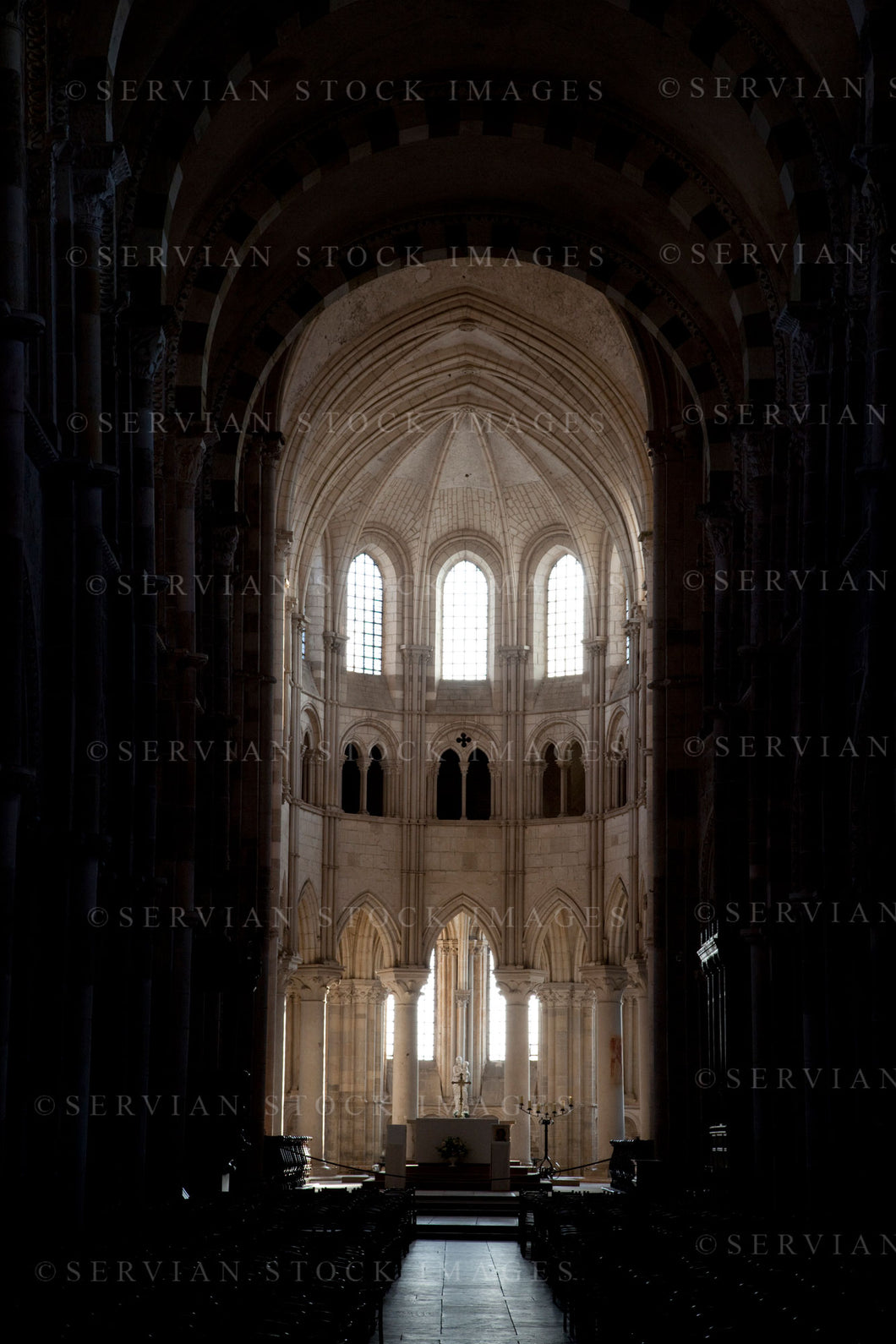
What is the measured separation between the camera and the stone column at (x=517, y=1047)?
4641 centimetres

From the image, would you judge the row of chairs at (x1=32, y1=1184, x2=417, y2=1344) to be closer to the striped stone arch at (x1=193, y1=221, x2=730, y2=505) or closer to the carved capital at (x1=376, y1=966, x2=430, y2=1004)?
the striped stone arch at (x1=193, y1=221, x2=730, y2=505)

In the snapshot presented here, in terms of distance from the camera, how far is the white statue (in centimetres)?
4594

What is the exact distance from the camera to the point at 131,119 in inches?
915

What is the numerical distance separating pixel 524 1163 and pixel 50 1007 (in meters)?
29.5

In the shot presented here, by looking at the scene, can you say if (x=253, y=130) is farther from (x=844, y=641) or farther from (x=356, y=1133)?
(x=356, y=1133)

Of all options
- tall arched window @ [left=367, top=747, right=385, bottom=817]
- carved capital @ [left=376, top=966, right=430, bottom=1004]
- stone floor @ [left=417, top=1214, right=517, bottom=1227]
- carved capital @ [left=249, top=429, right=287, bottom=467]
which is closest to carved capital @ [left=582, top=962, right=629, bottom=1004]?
carved capital @ [left=376, top=966, right=430, bottom=1004]

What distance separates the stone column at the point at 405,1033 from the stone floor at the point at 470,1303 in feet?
63.3

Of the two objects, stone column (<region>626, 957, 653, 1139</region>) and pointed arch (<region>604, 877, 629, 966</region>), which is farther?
pointed arch (<region>604, 877, 629, 966</region>)

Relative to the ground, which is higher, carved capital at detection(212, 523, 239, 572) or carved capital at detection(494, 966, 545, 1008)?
carved capital at detection(212, 523, 239, 572)

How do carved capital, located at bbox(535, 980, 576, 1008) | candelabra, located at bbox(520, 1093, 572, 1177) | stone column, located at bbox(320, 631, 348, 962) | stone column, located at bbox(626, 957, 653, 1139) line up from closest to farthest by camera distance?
stone column, located at bbox(626, 957, 653, 1139)
candelabra, located at bbox(520, 1093, 572, 1177)
stone column, located at bbox(320, 631, 348, 962)
carved capital, located at bbox(535, 980, 576, 1008)

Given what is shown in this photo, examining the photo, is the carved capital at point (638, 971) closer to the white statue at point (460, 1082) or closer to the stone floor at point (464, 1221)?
the white statue at point (460, 1082)

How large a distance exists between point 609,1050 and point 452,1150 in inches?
340

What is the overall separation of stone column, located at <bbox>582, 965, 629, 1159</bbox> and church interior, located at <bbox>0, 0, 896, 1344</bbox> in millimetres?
149

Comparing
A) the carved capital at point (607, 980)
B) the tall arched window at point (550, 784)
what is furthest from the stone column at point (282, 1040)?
the tall arched window at point (550, 784)
